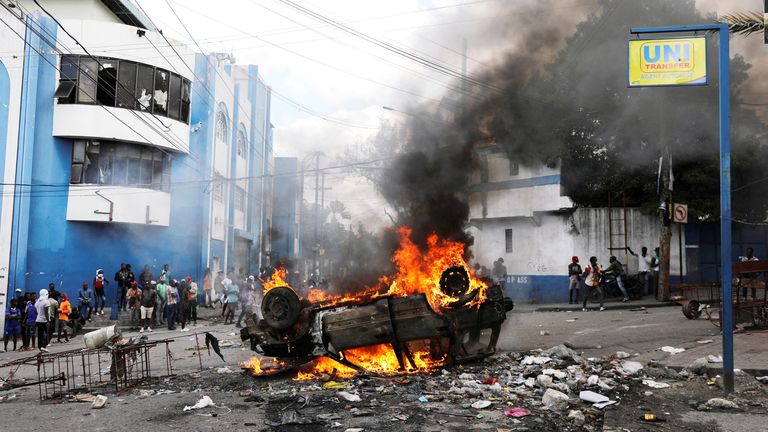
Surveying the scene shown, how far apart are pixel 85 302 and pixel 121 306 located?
1726 millimetres

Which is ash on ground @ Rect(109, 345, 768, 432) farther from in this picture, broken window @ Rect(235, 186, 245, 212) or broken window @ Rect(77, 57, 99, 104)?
broken window @ Rect(235, 186, 245, 212)

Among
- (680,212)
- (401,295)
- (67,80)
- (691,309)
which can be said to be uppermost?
(67,80)

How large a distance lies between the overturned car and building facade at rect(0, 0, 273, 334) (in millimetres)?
13331

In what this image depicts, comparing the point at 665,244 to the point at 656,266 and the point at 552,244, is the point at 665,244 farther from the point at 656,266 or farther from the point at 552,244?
the point at 552,244

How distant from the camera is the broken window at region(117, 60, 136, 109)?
67.6ft

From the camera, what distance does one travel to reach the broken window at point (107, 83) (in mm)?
20328

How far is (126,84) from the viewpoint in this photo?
817 inches

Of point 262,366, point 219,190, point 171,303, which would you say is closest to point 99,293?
point 171,303

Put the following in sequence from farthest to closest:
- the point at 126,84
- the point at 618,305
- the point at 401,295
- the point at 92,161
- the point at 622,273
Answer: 1. the point at 126,84
2. the point at 92,161
3. the point at 622,273
4. the point at 618,305
5. the point at 401,295

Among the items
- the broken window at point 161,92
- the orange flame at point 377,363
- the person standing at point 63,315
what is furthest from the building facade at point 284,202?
the orange flame at point 377,363

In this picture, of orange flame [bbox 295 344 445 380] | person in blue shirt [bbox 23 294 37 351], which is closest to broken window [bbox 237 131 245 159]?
person in blue shirt [bbox 23 294 37 351]

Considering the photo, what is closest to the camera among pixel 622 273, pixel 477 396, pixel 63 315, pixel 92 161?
pixel 477 396

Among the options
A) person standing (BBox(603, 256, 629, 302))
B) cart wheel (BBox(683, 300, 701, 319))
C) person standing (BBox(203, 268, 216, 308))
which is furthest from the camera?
person standing (BBox(203, 268, 216, 308))

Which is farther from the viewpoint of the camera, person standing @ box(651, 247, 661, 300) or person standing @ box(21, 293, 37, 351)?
person standing @ box(651, 247, 661, 300)
